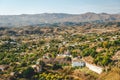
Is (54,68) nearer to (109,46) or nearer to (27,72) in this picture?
(27,72)

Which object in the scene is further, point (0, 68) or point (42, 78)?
point (0, 68)

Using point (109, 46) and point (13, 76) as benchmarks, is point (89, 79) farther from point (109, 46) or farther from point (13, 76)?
point (109, 46)

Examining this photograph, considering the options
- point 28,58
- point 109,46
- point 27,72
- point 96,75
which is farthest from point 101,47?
point 27,72

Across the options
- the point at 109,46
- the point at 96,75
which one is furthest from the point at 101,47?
the point at 96,75

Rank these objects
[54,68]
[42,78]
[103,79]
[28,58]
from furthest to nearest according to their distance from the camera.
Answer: [28,58], [54,68], [42,78], [103,79]

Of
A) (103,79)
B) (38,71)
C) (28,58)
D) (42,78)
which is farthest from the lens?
(28,58)

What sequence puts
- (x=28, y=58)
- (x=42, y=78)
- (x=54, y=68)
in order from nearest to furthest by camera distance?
(x=42, y=78), (x=54, y=68), (x=28, y=58)

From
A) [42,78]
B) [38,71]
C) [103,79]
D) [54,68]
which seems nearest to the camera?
[103,79]

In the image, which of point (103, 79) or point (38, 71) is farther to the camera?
point (38, 71)
